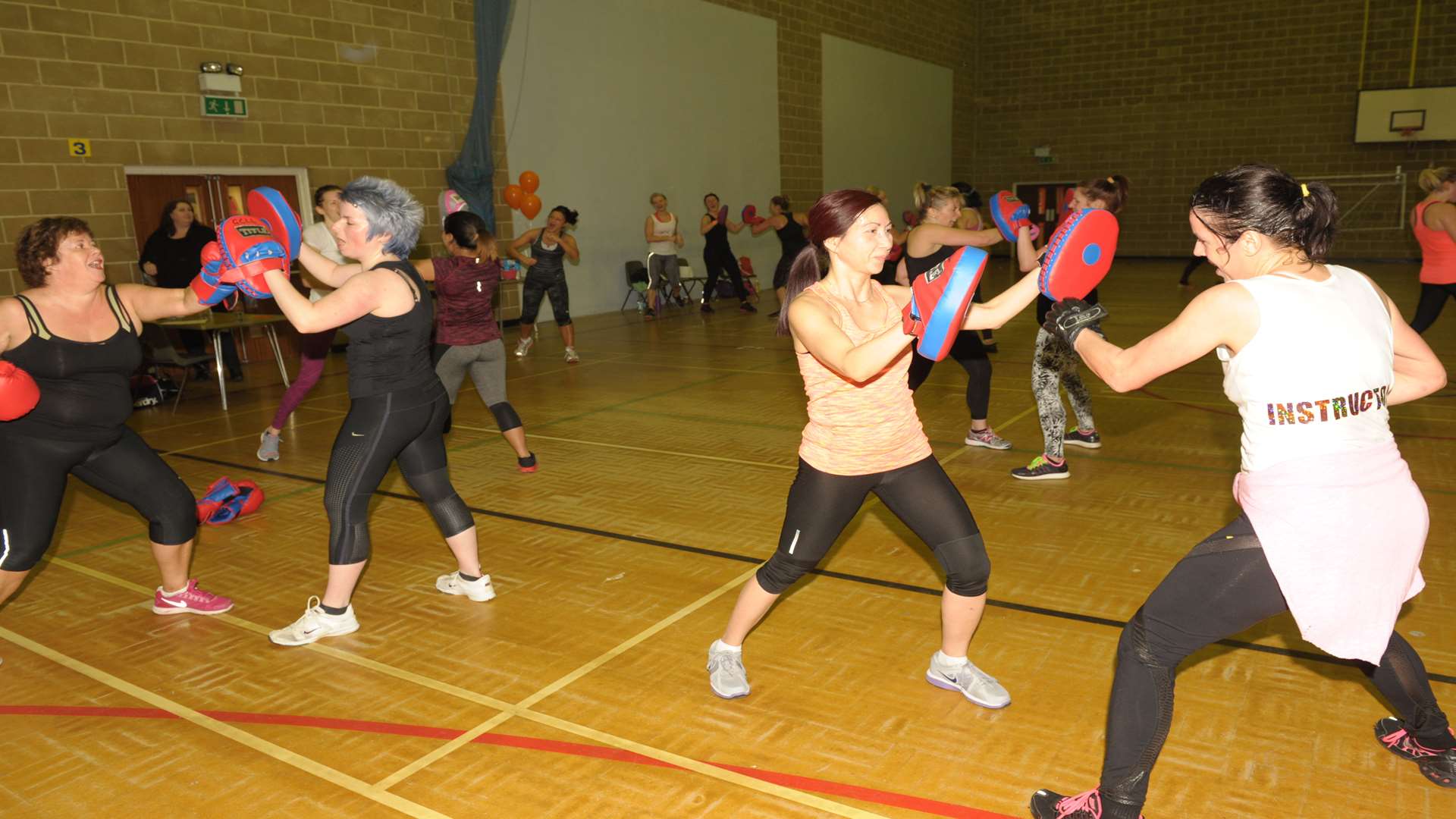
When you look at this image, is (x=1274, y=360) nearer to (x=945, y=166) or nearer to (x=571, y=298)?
(x=571, y=298)

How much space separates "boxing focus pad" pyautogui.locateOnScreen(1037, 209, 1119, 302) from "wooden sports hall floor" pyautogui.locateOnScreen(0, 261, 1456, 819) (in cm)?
118

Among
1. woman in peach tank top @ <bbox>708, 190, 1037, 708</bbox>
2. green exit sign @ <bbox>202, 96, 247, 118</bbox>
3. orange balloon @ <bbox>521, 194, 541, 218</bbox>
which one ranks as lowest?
woman in peach tank top @ <bbox>708, 190, 1037, 708</bbox>

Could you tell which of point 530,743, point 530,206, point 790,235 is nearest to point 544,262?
point 530,206

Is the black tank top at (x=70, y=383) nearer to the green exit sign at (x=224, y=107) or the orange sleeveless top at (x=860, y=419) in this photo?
the orange sleeveless top at (x=860, y=419)

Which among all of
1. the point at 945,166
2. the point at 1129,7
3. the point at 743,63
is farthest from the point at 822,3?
the point at 1129,7

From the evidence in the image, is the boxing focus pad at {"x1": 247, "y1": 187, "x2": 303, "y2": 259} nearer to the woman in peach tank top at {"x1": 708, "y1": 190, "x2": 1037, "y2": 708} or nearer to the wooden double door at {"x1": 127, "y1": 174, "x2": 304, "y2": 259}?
the woman in peach tank top at {"x1": 708, "y1": 190, "x2": 1037, "y2": 708}

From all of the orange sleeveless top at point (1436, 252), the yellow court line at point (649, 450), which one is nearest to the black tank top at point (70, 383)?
the yellow court line at point (649, 450)

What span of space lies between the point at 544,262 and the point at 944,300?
7619 mm

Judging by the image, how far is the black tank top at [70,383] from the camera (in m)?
2.98

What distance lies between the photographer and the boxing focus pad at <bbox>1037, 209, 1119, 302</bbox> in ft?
6.86

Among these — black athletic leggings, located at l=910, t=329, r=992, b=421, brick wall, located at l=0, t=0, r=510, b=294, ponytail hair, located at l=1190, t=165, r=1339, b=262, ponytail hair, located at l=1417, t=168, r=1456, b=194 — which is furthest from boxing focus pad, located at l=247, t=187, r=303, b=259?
ponytail hair, located at l=1417, t=168, r=1456, b=194

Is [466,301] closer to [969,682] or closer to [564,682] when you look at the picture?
[564,682]

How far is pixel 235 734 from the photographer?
8.96ft

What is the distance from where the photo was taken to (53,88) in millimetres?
7824
